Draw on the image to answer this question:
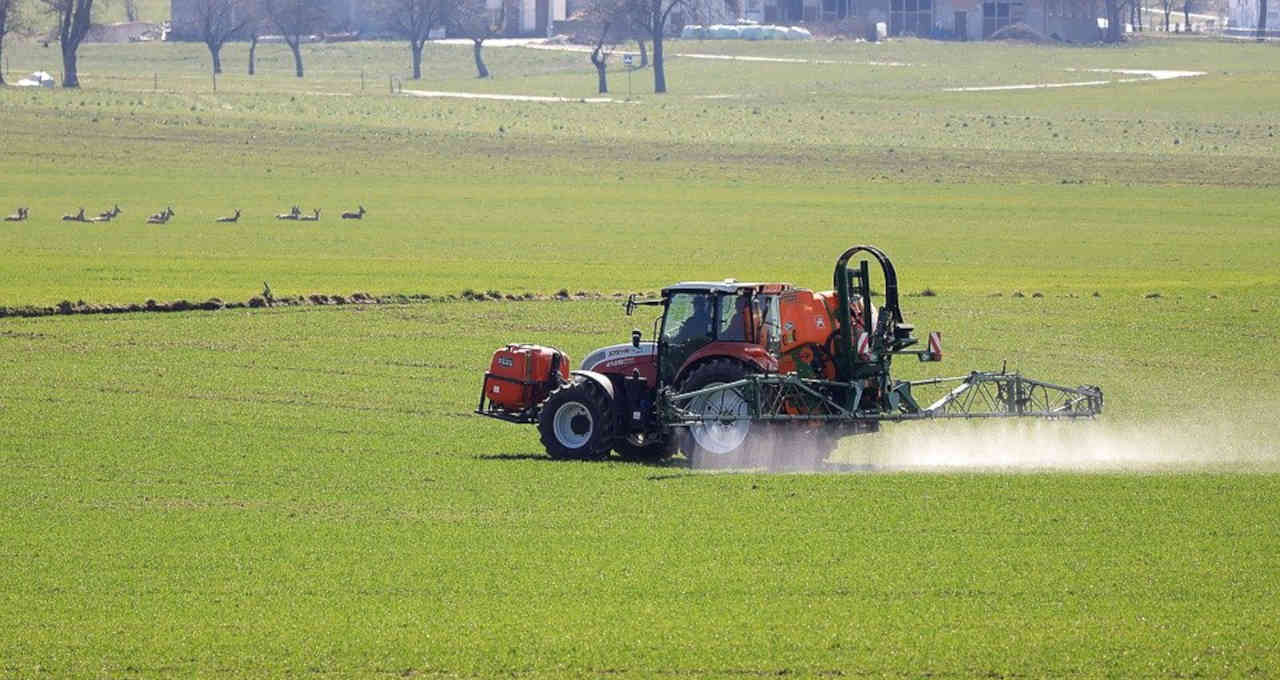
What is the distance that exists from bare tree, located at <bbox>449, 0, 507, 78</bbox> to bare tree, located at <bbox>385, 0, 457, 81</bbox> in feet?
5.04

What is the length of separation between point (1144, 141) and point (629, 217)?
39.9 metres

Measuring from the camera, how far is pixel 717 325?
24.3 metres

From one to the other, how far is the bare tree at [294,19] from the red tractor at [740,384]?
123216 millimetres

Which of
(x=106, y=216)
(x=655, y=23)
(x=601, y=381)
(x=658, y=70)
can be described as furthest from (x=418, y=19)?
(x=601, y=381)

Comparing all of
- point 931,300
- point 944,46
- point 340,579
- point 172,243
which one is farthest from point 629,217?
point 944,46

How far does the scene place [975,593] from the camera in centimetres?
1652

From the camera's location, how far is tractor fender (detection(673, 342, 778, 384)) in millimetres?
23812

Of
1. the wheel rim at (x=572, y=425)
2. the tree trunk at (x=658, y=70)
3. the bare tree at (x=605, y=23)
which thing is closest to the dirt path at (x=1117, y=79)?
the tree trunk at (x=658, y=70)

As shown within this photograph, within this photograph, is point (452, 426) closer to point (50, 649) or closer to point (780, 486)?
point (780, 486)

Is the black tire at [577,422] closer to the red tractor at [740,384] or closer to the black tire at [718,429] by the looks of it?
the red tractor at [740,384]

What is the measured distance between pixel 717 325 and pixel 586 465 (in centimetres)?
238

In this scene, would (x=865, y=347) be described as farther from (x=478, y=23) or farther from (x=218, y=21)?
(x=218, y=21)

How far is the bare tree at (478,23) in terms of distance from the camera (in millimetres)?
149000

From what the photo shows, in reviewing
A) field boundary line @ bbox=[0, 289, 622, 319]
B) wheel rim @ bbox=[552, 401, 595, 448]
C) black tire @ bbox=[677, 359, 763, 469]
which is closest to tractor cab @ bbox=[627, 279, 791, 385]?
black tire @ bbox=[677, 359, 763, 469]
